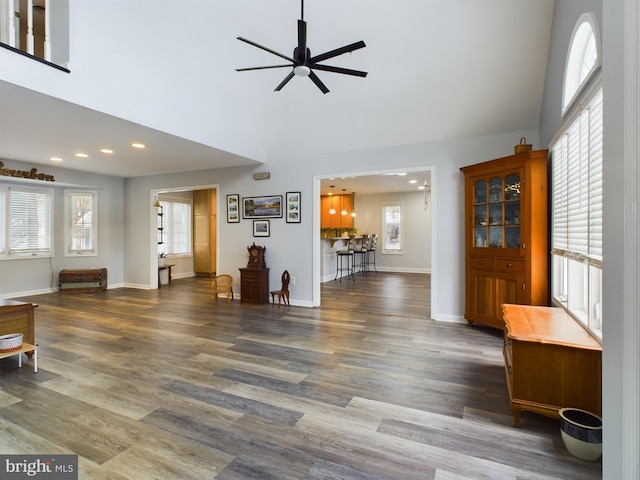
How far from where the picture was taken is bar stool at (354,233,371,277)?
959cm

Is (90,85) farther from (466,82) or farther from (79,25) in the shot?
(466,82)

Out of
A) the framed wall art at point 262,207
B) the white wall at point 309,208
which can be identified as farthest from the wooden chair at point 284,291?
the framed wall art at point 262,207

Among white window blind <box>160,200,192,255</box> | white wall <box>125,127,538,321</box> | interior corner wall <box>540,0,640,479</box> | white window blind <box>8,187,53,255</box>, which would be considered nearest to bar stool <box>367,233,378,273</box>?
white wall <box>125,127,538,321</box>

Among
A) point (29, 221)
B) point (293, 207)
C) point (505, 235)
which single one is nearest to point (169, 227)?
point (29, 221)

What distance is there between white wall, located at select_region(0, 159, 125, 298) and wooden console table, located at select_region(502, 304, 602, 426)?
8.31 m

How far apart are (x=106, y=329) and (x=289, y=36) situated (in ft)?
14.6

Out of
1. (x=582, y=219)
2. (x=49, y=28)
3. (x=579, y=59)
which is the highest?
(x=49, y=28)

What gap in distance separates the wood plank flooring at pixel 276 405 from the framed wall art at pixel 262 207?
2.22 metres

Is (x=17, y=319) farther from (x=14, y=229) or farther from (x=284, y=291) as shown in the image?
(x=14, y=229)

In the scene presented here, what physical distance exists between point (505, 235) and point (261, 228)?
4009mm

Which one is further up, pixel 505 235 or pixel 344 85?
pixel 344 85

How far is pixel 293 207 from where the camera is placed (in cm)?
583

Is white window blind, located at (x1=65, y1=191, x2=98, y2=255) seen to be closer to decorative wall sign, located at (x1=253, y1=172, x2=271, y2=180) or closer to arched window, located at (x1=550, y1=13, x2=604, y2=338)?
decorative wall sign, located at (x1=253, y1=172, x2=271, y2=180)

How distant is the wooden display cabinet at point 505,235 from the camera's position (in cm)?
357
